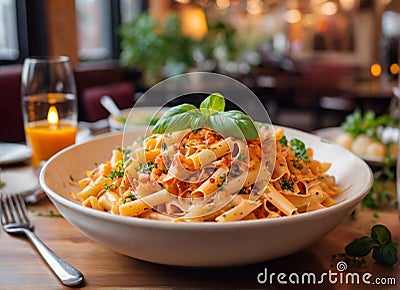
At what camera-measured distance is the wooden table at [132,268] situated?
733 millimetres

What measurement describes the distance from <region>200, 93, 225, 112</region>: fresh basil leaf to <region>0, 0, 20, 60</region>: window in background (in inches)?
134

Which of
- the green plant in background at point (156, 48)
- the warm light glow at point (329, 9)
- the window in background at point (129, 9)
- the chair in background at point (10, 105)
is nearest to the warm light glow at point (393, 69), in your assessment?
the chair in background at point (10, 105)

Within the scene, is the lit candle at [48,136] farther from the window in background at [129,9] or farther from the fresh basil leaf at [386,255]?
the window in background at [129,9]

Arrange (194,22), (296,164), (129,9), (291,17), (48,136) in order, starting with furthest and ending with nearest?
1. (291,17)
2. (194,22)
3. (129,9)
4. (48,136)
5. (296,164)

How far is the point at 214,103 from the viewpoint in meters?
0.84

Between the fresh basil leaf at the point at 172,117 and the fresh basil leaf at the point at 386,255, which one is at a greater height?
the fresh basil leaf at the point at 172,117

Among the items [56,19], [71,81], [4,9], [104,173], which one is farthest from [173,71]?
[104,173]

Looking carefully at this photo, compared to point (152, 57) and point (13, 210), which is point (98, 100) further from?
point (152, 57)

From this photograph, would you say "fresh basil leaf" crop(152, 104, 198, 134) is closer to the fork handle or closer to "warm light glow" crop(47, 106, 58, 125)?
the fork handle

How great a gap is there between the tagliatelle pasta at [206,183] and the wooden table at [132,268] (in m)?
0.08

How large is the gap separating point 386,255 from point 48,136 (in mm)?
927

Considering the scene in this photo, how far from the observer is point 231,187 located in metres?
0.76

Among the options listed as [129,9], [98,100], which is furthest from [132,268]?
[129,9]

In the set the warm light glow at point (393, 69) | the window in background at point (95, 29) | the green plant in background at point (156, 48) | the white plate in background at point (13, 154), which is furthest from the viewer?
the window in background at point (95, 29)
